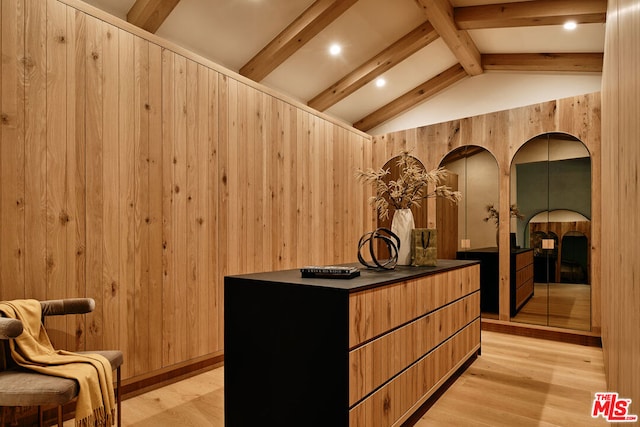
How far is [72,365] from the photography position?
1.82 m

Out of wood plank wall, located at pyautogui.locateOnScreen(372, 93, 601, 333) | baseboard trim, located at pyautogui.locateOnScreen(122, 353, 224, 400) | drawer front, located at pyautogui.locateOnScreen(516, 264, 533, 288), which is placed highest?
wood plank wall, located at pyautogui.locateOnScreen(372, 93, 601, 333)

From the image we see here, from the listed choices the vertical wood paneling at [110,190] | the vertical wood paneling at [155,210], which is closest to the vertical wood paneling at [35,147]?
the vertical wood paneling at [110,190]

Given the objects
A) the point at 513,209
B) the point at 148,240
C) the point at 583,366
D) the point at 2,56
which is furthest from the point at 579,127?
the point at 2,56

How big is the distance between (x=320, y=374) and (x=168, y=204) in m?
1.82

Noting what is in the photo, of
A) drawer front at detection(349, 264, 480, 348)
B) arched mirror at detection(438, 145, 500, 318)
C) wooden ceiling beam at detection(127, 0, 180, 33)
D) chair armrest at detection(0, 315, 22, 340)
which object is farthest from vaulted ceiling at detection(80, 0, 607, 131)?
drawer front at detection(349, 264, 480, 348)

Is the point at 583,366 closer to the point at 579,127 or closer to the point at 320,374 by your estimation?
the point at 579,127

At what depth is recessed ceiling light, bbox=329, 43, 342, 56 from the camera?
4.12 metres

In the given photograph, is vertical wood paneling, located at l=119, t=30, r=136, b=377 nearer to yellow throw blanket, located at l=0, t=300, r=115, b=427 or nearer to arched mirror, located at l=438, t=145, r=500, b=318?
yellow throw blanket, located at l=0, t=300, r=115, b=427

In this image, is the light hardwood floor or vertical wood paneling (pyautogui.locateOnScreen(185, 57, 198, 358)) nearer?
the light hardwood floor

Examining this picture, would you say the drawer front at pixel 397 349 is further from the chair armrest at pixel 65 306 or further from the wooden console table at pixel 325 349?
the chair armrest at pixel 65 306

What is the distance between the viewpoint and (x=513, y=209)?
14.1 feet

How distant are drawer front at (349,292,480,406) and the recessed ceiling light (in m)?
2.86

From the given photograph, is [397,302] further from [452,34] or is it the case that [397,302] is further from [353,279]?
[452,34]

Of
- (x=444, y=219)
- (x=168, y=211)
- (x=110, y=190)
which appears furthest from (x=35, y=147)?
(x=444, y=219)
